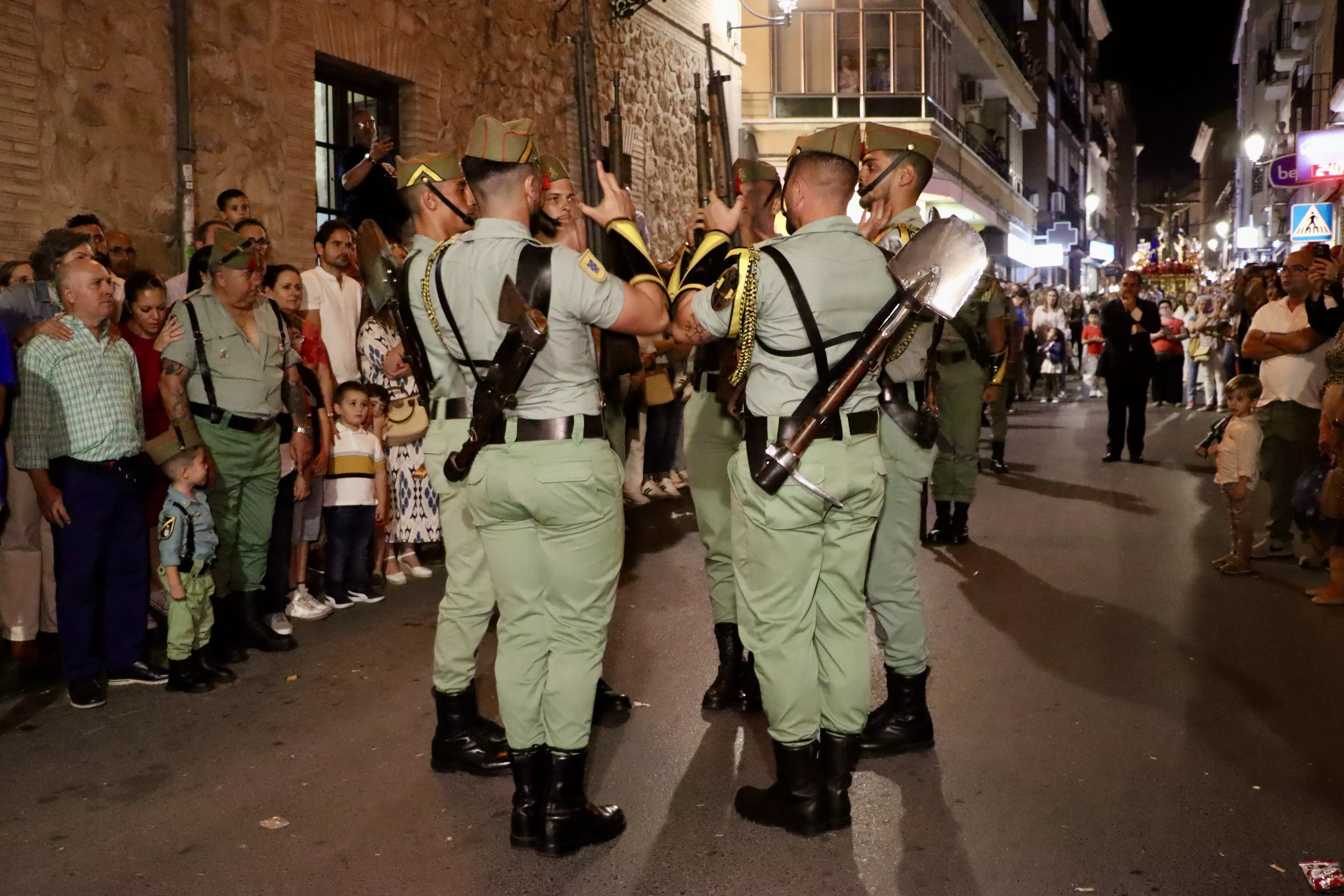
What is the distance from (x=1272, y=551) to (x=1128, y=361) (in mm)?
5045

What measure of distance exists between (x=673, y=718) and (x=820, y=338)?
Answer: 6.45 feet

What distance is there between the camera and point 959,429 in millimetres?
8750

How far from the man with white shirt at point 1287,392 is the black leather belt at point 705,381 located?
183 inches

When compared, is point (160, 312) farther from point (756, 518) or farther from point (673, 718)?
point (756, 518)

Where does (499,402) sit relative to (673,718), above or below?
above

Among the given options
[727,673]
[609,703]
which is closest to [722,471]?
[727,673]

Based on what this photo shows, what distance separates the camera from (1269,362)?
806 centimetres

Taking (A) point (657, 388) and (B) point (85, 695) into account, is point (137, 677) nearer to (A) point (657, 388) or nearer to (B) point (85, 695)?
(B) point (85, 695)

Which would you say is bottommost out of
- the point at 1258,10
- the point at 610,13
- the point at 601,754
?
the point at 601,754

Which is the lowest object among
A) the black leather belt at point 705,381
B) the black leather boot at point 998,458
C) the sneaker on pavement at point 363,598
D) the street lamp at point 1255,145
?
the sneaker on pavement at point 363,598

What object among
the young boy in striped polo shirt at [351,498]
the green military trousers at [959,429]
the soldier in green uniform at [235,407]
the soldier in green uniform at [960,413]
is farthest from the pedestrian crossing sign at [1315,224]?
the soldier in green uniform at [235,407]

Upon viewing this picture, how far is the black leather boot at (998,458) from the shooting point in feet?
41.3

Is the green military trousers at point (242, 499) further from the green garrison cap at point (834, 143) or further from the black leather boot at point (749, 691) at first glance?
the green garrison cap at point (834, 143)

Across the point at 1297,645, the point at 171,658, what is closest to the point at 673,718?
the point at 171,658
